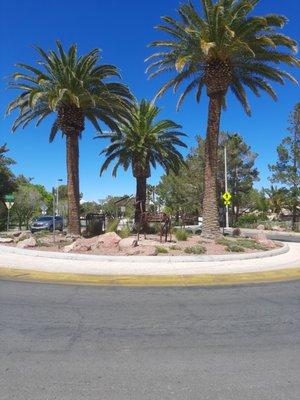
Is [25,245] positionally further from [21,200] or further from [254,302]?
[21,200]

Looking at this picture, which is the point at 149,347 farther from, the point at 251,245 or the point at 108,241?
the point at 251,245

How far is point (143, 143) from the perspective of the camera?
31875 mm

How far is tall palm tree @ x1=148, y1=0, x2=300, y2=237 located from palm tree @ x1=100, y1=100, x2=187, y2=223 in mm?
6868

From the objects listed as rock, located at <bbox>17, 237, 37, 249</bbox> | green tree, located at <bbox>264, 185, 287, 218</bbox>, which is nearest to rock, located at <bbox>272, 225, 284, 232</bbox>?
green tree, located at <bbox>264, 185, 287, 218</bbox>

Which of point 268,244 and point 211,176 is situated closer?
point 268,244

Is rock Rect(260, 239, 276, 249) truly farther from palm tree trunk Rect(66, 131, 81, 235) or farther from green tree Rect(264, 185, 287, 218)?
green tree Rect(264, 185, 287, 218)

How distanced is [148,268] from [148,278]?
5.79ft

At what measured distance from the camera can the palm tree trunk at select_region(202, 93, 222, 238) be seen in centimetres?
2275

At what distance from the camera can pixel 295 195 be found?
1994 inches

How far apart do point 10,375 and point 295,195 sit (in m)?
48.6

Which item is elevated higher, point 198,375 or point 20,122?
point 20,122

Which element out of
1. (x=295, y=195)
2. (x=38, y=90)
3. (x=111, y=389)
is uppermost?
(x=38, y=90)

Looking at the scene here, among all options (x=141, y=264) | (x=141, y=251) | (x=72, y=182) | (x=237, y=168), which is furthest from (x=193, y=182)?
(x=141, y=264)

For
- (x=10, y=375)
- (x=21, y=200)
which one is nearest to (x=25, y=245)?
(x=10, y=375)
